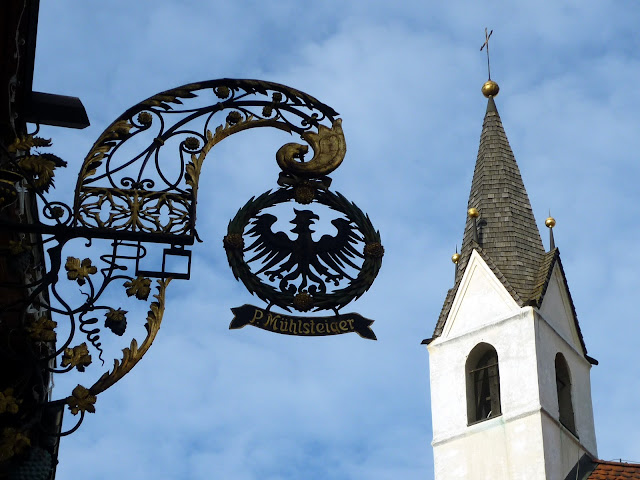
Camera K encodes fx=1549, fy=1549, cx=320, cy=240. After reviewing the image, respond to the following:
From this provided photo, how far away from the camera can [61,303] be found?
7.33 metres

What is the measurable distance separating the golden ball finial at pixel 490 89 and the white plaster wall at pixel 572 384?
7573 mm

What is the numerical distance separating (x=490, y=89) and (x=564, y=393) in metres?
8.92

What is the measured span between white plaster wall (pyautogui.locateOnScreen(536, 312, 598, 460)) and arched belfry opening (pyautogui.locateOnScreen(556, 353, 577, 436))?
85mm

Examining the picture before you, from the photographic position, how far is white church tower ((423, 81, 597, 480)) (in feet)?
98.4

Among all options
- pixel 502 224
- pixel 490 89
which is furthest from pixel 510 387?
pixel 490 89

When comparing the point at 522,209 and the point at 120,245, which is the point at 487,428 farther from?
the point at 120,245

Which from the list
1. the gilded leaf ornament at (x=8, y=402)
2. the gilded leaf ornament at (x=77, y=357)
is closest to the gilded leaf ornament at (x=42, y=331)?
the gilded leaf ornament at (x=77, y=357)

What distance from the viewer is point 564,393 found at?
32.2 meters

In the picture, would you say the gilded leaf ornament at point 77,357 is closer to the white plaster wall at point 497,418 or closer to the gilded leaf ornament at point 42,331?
the gilded leaf ornament at point 42,331

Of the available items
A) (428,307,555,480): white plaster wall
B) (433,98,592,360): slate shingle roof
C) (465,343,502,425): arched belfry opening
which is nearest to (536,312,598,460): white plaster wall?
(428,307,555,480): white plaster wall

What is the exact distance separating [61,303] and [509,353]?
24450 mm

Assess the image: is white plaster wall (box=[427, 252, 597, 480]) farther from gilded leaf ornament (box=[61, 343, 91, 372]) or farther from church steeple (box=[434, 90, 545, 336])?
gilded leaf ornament (box=[61, 343, 91, 372])

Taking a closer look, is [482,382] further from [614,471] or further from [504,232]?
[504,232]

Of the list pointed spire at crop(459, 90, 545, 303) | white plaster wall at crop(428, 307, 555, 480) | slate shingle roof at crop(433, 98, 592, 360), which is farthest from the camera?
pointed spire at crop(459, 90, 545, 303)
